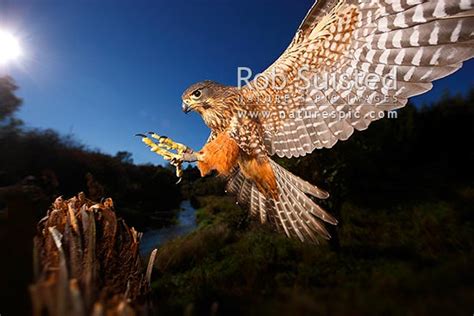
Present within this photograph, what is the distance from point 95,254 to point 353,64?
1301 millimetres

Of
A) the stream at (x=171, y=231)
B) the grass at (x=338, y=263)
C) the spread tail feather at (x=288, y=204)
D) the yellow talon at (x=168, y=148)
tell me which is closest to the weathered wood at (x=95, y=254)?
the grass at (x=338, y=263)

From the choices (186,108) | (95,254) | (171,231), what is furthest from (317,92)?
(171,231)

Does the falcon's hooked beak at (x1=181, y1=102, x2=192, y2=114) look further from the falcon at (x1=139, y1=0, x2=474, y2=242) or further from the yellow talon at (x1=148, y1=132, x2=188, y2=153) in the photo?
the yellow talon at (x1=148, y1=132, x2=188, y2=153)

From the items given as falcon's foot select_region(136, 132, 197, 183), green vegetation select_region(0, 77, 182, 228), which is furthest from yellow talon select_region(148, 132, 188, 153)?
green vegetation select_region(0, 77, 182, 228)

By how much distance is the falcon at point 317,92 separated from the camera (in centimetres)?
102

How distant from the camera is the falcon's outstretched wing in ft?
3.23

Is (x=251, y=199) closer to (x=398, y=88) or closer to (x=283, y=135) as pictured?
(x=283, y=135)

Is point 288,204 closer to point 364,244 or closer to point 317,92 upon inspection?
point 317,92

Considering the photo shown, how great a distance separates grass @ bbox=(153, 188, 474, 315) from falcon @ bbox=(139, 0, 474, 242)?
571 millimetres

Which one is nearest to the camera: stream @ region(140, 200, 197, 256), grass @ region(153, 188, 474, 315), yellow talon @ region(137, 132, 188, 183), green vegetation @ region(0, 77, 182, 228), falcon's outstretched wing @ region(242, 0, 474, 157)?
grass @ region(153, 188, 474, 315)

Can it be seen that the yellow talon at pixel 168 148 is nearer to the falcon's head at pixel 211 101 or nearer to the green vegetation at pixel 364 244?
the falcon's head at pixel 211 101

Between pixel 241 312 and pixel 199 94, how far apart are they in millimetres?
1315

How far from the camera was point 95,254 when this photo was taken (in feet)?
2.72

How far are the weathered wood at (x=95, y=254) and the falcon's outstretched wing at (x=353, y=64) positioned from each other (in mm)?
936
